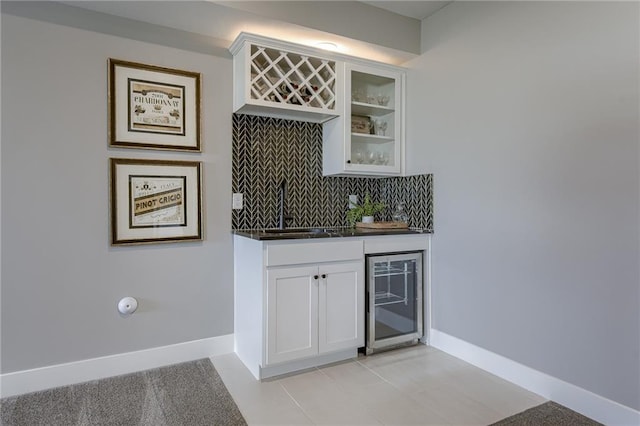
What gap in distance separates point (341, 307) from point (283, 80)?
1584mm

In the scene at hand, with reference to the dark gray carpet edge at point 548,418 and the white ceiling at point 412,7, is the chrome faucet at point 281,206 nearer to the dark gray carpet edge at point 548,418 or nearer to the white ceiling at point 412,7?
the white ceiling at point 412,7

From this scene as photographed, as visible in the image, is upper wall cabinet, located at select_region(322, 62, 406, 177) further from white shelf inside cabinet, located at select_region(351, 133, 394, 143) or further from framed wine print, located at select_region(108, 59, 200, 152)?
framed wine print, located at select_region(108, 59, 200, 152)

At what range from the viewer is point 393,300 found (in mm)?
2777

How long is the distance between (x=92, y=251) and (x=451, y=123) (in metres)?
2.49

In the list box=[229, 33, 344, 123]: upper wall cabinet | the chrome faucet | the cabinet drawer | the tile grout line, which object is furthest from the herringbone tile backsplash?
the tile grout line

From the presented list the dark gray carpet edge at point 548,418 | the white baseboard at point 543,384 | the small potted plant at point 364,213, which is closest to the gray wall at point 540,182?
the white baseboard at point 543,384

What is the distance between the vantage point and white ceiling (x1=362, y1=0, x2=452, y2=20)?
2.68 meters

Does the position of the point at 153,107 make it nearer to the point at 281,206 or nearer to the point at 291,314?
the point at 281,206

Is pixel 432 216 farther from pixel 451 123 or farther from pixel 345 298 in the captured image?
pixel 345 298

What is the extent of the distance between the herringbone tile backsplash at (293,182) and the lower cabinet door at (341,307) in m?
0.63

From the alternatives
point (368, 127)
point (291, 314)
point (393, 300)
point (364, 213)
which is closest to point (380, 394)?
point (291, 314)

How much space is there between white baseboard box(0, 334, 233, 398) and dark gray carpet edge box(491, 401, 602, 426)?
1.80 m

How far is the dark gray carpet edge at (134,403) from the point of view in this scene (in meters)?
1.83

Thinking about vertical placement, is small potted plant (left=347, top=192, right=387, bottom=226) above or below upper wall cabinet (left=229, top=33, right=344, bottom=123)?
below
